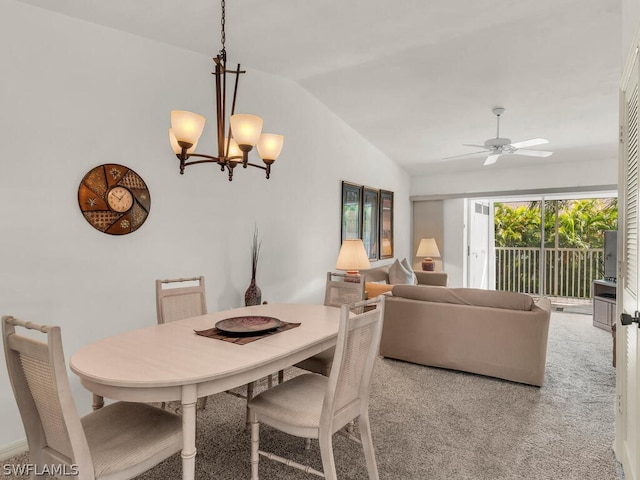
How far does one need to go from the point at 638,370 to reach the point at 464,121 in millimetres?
3721

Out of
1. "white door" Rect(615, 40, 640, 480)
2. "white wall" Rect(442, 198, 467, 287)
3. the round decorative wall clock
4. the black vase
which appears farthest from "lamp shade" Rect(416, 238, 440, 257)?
the round decorative wall clock

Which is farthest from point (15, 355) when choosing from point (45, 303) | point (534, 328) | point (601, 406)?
point (601, 406)

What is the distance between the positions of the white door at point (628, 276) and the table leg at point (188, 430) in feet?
5.45

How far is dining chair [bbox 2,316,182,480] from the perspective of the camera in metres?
1.28

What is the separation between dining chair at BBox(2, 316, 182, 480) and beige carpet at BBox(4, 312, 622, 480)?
612mm

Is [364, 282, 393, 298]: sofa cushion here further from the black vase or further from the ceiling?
the ceiling

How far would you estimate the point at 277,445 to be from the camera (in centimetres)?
232

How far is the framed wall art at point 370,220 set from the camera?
5.65m

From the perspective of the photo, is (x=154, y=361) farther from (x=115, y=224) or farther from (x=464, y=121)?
(x=464, y=121)

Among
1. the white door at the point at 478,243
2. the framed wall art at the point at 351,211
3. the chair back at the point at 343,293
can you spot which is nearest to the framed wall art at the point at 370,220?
the framed wall art at the point at 351,211

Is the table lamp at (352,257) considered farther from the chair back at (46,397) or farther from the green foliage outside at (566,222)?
the green foliage outside at (566,222)

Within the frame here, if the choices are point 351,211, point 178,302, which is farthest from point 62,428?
point 351,211

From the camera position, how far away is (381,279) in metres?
5.53

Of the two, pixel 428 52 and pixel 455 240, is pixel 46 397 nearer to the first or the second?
pixel 428 52
